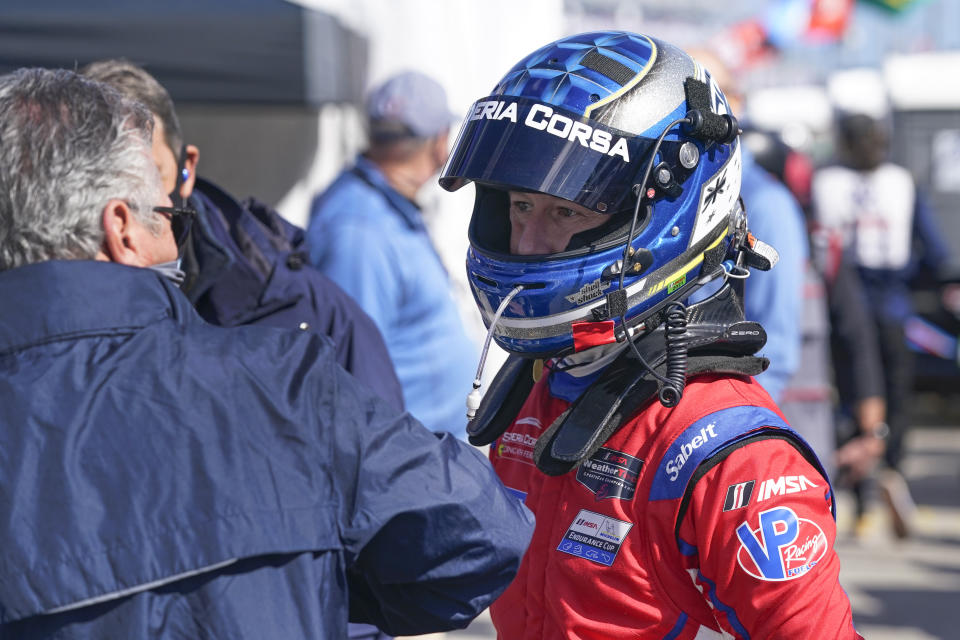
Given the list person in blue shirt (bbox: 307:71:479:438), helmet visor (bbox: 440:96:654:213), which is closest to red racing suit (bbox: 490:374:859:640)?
helmet visor (bbox: 440:96:654:213)

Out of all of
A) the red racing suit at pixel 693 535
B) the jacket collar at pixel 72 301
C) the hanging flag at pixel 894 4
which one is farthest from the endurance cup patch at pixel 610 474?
the hanging flag at pixel 894 4

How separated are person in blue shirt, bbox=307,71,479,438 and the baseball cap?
21 cm

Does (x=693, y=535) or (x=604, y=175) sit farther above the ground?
(x=604, y=175)

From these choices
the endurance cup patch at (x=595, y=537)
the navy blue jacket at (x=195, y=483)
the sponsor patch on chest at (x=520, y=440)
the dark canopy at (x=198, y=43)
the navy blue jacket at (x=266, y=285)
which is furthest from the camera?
the dark canopy at (x=198, y=43)

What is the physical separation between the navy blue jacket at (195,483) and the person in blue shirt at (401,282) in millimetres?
1984

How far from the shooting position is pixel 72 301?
1.47m

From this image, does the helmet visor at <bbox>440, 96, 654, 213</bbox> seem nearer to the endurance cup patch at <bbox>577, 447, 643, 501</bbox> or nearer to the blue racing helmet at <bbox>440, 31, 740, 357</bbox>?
the blue racing helmet at <bbox>440, 31, 740, 357</bbox>

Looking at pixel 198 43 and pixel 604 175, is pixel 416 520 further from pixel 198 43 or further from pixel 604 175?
pixel 198 43

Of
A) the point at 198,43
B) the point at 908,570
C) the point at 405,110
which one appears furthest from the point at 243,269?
the point at 908,570

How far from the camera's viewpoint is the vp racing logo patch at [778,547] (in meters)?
1.54

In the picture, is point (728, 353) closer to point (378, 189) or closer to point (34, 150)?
point (34, 150)

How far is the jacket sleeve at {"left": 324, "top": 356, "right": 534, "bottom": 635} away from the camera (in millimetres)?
1488

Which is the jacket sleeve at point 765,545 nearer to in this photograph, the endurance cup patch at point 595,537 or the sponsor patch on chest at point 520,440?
the endurance cup patch at point 595,537

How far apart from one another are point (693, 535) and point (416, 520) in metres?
0.39
